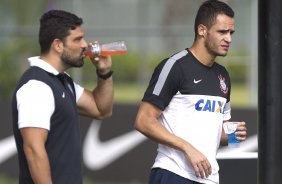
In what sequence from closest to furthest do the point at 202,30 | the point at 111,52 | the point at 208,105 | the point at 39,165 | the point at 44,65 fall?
1. the point at 39,165
2. the point at 44,65
3. the point at 111,52
4. the point at 208,105
5. the point at 202,30

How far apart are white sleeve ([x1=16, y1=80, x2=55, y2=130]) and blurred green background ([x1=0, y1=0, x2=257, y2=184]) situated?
14.3 metres

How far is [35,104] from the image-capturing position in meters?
4.36

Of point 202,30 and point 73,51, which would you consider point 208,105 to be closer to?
point 202,30

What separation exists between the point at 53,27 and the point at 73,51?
6.6 inches

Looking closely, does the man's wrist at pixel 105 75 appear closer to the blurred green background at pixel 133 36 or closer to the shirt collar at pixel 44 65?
the shirt collar at pixel 44 65

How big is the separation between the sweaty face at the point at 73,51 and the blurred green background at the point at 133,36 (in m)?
14.1

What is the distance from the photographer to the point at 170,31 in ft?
64.3

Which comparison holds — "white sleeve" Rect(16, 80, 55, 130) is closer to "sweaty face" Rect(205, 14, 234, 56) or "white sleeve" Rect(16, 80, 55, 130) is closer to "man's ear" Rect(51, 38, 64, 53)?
"man's ear" Rect(51, 38, 64, 53)

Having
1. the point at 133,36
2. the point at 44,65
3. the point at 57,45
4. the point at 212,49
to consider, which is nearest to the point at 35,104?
the point at 44,65

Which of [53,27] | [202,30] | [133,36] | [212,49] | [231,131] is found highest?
[53,27]

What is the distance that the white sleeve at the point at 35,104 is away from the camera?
4.34m

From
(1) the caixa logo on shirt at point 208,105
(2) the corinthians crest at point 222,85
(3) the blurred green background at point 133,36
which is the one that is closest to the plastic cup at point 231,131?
(1) the caixa logo on shirt at point 208,105

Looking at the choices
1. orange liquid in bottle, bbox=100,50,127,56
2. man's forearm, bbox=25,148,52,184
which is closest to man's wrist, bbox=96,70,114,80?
orange liquid in bottle, bbox=100,50,127,56

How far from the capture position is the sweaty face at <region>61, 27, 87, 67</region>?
4641 millimetres
